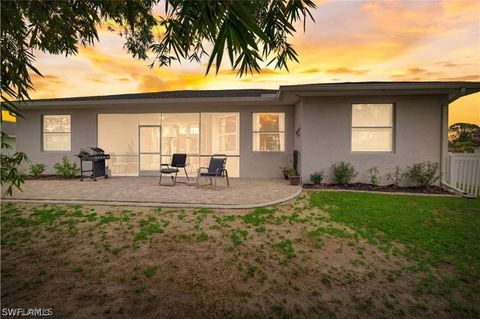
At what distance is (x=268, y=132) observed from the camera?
9.77 m

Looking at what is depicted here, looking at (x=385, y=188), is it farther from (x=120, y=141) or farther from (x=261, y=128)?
(x=120, y=141)

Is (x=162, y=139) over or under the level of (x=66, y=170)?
over

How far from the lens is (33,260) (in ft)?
10.2

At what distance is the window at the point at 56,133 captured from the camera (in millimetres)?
10547

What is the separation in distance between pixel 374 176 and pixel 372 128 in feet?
5.36

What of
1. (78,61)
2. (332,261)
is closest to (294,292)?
(332,261)

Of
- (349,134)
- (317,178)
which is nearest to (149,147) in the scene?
(317,178)

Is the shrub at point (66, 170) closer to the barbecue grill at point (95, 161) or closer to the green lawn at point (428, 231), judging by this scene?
the barbecue grill at point (95, 161)

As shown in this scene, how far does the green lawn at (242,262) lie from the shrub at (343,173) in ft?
8.19

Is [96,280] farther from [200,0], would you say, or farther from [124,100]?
[124,100]

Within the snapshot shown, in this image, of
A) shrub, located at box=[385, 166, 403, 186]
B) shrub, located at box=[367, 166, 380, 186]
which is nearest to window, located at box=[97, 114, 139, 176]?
shrub, located at box=[367, 166, 380, 186]

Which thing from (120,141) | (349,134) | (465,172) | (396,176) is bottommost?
(396,176)

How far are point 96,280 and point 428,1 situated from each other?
9754 mm

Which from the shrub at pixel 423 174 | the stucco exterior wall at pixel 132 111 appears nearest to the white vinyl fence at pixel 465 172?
the shrub at pixel 423 174
